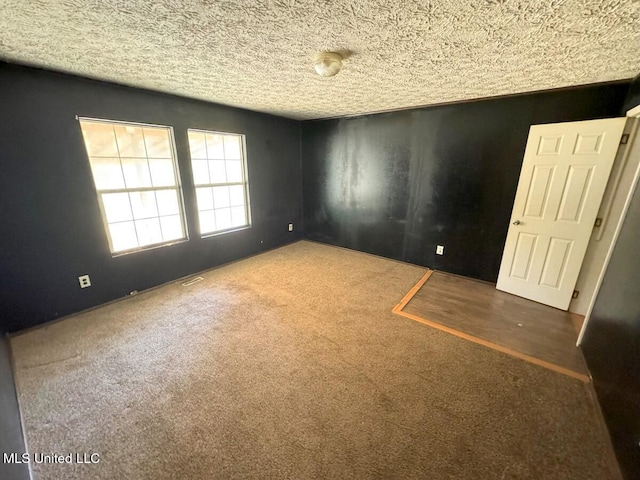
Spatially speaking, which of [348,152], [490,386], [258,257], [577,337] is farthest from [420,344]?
[348,152]

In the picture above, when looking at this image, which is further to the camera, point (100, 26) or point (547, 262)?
point (547, 262)

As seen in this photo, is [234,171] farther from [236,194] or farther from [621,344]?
[621,344]

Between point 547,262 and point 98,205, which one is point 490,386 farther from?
point 98,205

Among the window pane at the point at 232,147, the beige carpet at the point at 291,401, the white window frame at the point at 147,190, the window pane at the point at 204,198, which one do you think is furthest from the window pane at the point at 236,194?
Result: the beige carpet at the point at 291,401

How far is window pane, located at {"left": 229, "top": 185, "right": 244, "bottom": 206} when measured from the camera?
3999 millimetres

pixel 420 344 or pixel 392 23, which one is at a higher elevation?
pixel 392 23

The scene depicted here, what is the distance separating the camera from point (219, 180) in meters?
3.79

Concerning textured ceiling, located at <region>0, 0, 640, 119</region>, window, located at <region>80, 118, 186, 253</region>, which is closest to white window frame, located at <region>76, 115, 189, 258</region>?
window, located at <region>80, 118, 186, 253</region>

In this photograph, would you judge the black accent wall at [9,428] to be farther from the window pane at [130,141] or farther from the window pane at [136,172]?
the window pane at [130,141]

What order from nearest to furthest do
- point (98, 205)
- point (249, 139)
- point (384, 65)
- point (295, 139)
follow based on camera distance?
point (384, 65), point (98, 205), point (249, 139), point (295, 139)

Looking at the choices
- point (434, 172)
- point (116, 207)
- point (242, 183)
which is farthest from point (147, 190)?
point (434, 172)

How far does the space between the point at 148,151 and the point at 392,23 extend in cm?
303

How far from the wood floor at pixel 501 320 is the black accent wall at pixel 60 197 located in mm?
3189

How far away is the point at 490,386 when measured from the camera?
1.77 meters
